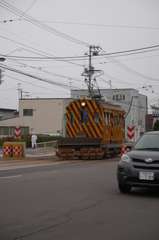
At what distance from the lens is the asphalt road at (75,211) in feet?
23.6

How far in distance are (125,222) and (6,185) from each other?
601 cm

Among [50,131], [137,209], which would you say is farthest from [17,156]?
[50,131]

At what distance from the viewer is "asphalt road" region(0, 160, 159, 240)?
23.6 feet

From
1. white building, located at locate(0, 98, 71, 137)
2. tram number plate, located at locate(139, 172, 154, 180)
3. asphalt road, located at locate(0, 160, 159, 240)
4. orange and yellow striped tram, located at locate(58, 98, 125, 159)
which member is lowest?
asphalt road, located at locate(0, 160, 159, 240)

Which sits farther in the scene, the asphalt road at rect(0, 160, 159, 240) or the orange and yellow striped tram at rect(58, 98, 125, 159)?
the orange and yellow striped tram at rect(58, 98, 125, 159)

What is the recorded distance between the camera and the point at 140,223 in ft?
26.2

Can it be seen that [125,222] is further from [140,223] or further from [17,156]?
[17,156]

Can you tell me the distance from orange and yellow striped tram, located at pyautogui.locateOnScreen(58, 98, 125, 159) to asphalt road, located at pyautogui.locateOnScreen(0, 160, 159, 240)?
12.1m

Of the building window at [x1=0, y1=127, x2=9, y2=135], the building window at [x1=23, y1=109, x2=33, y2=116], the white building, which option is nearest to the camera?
the white building

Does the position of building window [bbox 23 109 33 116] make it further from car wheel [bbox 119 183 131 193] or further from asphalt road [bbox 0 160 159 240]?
car wheel [bbox 119 183 131 193]

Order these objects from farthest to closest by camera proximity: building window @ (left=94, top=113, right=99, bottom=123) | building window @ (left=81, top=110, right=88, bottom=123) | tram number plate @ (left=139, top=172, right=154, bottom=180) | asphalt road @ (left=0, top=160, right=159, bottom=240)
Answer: building window @ (left=81, top=110, right=88, bottom=123) < building window @ (left=94, top=113, right=99, bottom=123) < tram number plate @ (left=139, top=172, right=154, bottom=180) < asphalt road @ (left=0, top=160, right=159, bottom=240)

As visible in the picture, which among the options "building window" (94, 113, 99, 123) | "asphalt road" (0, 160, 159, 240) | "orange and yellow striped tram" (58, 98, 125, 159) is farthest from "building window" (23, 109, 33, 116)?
"asphalt road" (0, 160, 159, 240)

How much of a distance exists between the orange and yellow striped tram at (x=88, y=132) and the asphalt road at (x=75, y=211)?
477 inches

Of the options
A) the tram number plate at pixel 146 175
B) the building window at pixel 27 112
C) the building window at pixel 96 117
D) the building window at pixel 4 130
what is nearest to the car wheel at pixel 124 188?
the tram number plate at pixel 146 175
